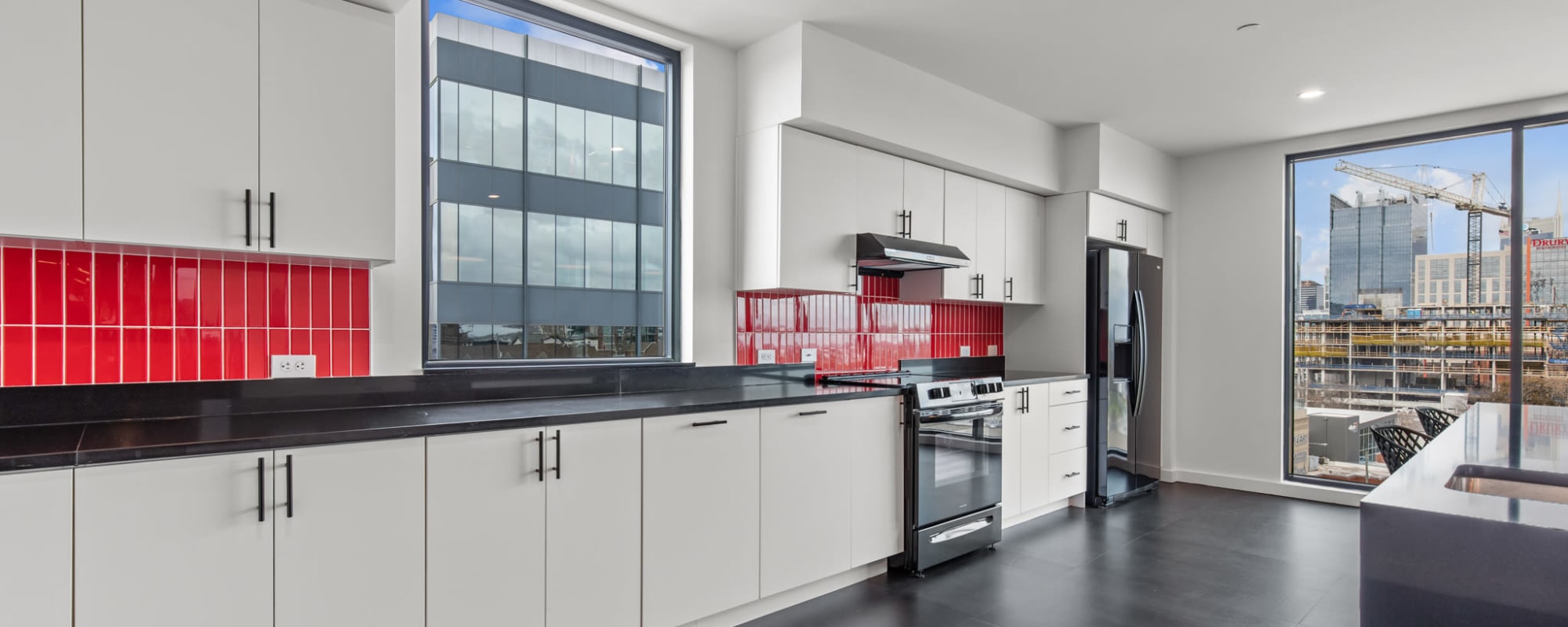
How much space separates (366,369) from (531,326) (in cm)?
62

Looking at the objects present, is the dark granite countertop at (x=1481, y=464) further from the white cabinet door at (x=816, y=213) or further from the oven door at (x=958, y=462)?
the white cabinet door at (x=816, y=213)

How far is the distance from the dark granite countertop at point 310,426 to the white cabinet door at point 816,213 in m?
0.64

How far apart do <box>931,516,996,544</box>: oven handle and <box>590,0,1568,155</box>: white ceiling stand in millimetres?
2205

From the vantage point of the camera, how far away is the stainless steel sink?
1.60m

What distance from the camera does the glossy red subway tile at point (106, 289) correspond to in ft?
6.92

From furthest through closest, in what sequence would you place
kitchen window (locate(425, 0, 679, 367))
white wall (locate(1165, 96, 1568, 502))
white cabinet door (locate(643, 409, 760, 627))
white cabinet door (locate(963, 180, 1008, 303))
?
white wall (locate(1165, 96, 1568, 502)) < white cabinet door (locate(963, 180, 1008, 303)) < kitchen window (locate(425, 0, 679, 367)) < white cabinet door (locate(643, 409, 760, 627))

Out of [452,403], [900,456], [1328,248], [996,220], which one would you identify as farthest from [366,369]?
[1328,248]

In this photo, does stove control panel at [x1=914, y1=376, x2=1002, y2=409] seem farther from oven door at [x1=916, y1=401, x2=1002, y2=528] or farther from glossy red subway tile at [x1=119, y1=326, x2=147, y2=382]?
glossy red subway tile at [x1=119, y1=326, x2=147, y2=382]

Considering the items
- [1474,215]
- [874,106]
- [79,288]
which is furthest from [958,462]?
[1474,215]

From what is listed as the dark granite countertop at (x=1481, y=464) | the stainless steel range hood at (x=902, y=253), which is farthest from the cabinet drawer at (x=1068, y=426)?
the dark granite countertop at (x=1481, y=464)

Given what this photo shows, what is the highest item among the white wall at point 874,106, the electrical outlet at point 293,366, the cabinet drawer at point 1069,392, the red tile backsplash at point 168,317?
the white wall at point 874,106

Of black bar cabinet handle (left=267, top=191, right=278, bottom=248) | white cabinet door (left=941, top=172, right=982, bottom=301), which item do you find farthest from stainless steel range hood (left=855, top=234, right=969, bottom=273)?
black bar cabinet handle (left=267, top=191, right=278, bottom=248)

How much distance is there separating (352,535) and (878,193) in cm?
266

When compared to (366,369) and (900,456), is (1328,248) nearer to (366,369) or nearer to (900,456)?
(900,456)
